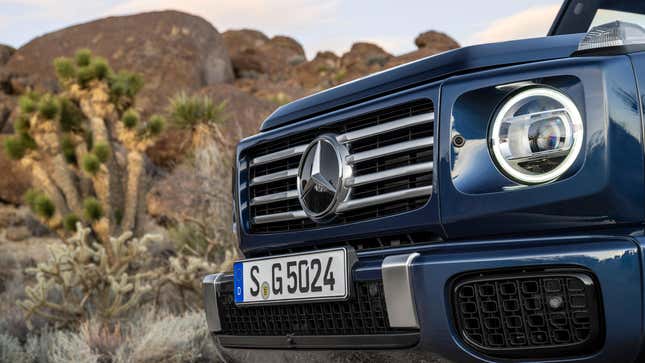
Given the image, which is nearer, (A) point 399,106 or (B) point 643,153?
(B) point 643,153

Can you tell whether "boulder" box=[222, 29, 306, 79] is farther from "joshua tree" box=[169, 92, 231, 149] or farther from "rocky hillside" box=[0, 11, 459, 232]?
"joshua tree" box=[169, 92, 231, 149]

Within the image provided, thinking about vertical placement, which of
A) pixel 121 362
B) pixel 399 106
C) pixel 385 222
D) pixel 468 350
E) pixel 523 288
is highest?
pixel 399 106

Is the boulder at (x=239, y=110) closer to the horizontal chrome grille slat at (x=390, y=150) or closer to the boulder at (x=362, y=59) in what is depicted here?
the boulder at (x=362, y=59)

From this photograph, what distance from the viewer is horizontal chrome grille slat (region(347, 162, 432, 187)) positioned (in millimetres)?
2585

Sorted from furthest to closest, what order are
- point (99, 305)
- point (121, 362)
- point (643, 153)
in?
point (99, 305)
point (121, 362)
point (643, 153)

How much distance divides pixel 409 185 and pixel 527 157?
46cm

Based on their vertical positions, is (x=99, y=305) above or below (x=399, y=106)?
below

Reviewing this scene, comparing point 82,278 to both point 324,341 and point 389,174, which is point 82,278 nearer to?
point 324,341

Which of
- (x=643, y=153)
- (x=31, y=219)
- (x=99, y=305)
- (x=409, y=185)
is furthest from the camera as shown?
(x=31, y=219)

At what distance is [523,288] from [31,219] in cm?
1879

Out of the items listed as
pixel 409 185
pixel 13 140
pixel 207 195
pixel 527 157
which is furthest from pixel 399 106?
pixel 13 140

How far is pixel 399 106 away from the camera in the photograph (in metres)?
2.72

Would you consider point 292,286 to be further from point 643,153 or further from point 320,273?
point 643,153

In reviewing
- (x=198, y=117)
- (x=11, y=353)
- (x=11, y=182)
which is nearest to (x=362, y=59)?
(x=11, y=182)
